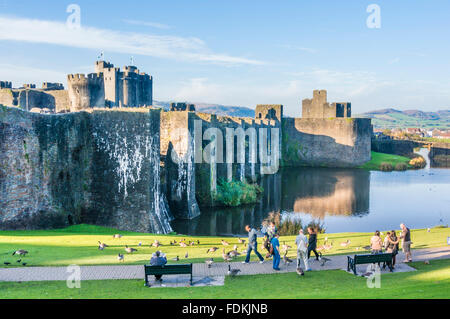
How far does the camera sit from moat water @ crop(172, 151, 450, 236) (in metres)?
31.0

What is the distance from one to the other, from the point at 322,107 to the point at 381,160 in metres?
15.1

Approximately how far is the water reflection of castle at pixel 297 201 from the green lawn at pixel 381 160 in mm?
7363

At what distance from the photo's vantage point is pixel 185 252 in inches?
701

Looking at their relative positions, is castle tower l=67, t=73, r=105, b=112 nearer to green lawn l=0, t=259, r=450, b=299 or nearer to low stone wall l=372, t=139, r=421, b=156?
green lawn l=0, t=259, r=450, b=299

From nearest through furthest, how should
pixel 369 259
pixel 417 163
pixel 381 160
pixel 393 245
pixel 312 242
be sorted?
pixel 369 259
pixel 393 245
pixel 312 242
pixel 417 163
pixel 381 160

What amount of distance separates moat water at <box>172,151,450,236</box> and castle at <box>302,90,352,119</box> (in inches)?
853

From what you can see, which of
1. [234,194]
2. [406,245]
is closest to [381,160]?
[234,194]

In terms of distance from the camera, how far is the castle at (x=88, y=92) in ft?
129

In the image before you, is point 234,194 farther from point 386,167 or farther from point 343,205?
point 386,167

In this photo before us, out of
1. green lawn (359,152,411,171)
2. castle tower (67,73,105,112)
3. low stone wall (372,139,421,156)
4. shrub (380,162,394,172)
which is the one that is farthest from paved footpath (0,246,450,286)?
low stone wall (372,139,421,156)

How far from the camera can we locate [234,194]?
38406 mm

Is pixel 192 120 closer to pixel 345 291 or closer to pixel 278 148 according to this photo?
pixel 345 291

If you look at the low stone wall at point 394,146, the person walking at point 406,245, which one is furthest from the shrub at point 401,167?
the person walking at point 406,245
